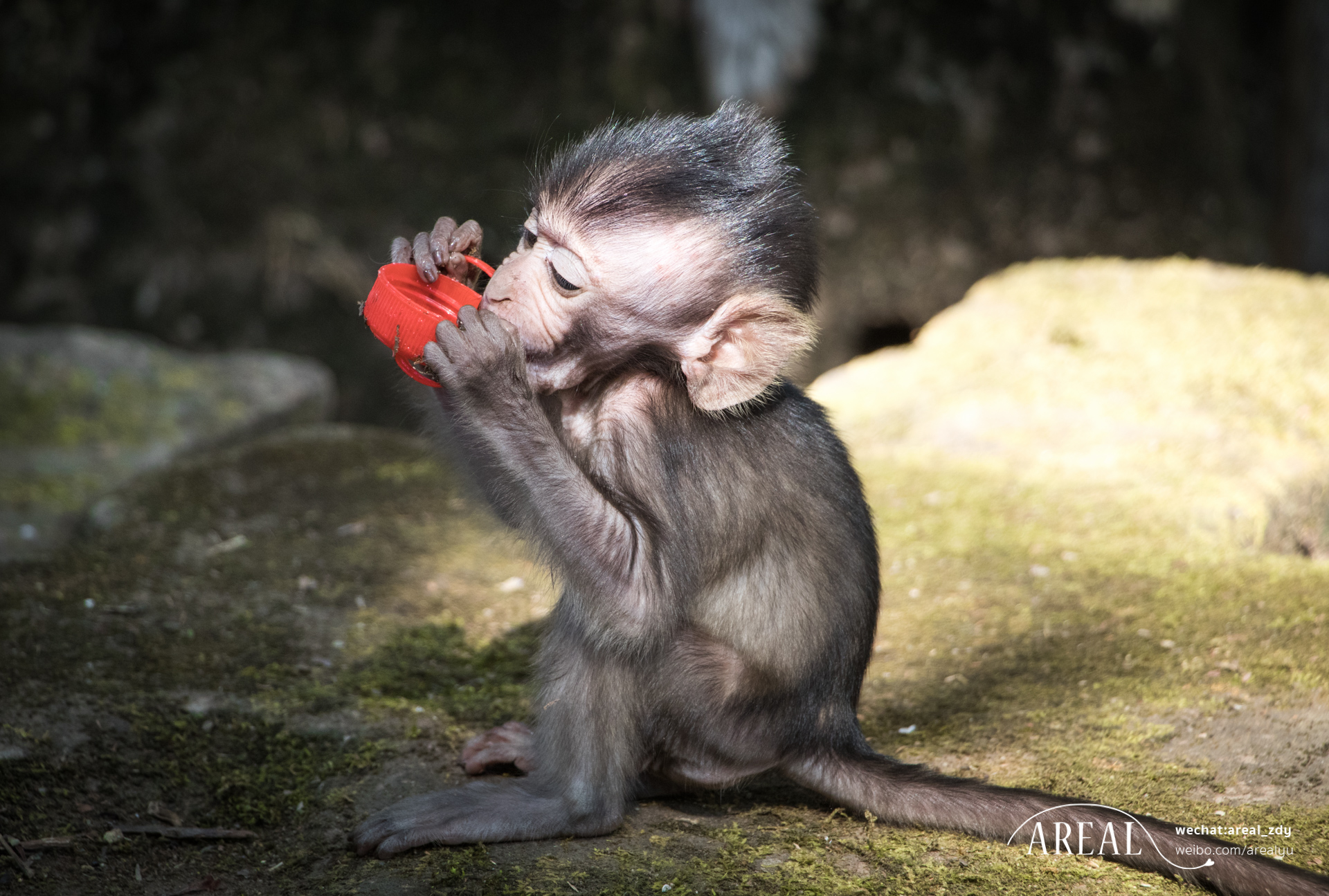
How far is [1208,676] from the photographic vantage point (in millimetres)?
3258

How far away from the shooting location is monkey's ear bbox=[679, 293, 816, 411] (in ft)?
8.58

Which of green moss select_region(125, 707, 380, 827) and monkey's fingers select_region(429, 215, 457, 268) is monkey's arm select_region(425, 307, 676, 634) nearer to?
monkey's fingers select_region(429, 215, 457, 268)

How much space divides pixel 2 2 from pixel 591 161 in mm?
7418

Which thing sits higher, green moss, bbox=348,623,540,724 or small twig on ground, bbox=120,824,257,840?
green moss, bbox=348,623,540,724

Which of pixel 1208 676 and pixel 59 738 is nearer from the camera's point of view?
pixel 59 738

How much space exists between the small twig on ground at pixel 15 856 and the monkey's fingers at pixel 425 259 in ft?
5.47

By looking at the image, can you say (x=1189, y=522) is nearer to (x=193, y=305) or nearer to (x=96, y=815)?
(x=96, y=815)

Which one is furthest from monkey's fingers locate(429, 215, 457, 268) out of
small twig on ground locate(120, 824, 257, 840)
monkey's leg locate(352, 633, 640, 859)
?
small twig on ground locate(120, 824, 257, 840)

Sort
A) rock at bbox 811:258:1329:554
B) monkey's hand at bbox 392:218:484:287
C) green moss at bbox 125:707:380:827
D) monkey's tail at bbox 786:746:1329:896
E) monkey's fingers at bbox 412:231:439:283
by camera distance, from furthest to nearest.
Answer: rock at bbox 811:258:1329:554
monkey's hand at bbox 392:218:484:287
monkey's fingers at bbox 412:231:439:283
green moss at bbox 125:707:380:827
monkey's tail at bbox 786:746:1329:896

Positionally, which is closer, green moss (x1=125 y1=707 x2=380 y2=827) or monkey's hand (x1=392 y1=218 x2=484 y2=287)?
green moss (x1=125 y1=707 x2=380 y2=827)

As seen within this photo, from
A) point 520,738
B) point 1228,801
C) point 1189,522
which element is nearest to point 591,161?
point 520,738

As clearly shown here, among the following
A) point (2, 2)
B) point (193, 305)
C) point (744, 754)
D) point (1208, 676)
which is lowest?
point (744, 754)

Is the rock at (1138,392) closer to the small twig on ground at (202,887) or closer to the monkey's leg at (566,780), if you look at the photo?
the monkey's leg at (566,780)

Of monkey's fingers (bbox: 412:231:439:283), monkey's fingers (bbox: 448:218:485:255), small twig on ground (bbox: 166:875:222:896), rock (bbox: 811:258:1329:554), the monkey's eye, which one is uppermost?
rock (bbox: 811:258:1329:554)
